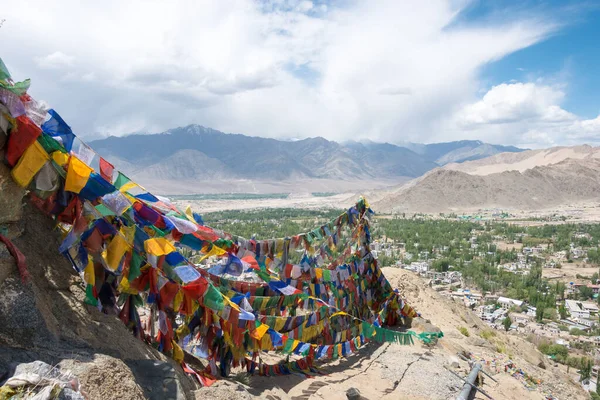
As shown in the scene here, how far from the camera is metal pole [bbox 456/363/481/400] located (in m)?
7.89

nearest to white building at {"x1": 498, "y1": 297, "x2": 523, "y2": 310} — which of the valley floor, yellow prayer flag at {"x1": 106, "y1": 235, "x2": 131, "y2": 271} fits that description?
the valley floor

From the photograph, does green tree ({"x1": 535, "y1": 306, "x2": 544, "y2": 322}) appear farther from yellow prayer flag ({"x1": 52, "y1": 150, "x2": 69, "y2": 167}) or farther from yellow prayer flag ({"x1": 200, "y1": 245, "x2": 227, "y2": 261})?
yellow prayer flag ({"x1": 52, "y1": 150, "x2": 69, "y2": 167})

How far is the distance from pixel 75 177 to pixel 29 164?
42 cm

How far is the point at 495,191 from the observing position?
118375 mm

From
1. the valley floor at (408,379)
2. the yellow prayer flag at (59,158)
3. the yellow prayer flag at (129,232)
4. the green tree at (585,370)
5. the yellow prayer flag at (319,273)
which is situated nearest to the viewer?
the yellow prayer flag at (59,158)

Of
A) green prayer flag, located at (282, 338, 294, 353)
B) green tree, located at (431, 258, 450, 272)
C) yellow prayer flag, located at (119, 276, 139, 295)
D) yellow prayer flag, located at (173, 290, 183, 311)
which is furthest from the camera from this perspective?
green tree, located at (431, 258, 450, 272)

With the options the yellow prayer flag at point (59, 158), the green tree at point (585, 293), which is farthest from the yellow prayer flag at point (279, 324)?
the green tree at point (585, 293)

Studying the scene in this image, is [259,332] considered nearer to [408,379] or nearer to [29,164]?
[408,379]

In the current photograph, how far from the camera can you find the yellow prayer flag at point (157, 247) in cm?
509

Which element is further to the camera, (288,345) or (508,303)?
(508,303)

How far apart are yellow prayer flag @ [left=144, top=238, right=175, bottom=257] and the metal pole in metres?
5.57

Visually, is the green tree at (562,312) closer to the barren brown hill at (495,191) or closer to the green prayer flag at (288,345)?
the green prayer flag at (288,345)

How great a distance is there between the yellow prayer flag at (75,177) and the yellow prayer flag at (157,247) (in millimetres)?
A: 923

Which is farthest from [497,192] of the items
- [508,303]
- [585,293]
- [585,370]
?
[585,370]
